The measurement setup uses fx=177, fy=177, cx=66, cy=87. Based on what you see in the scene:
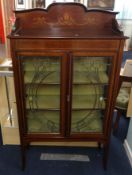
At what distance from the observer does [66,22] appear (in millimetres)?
1476

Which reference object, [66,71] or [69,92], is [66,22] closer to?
[66,71]

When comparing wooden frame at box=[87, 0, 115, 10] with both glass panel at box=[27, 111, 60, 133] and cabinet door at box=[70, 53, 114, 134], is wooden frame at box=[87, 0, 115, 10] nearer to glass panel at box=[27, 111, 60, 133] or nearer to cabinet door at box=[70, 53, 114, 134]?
cabinet door at box=[70, 53, 114, 134]

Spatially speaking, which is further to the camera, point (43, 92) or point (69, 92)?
point (43, 92)

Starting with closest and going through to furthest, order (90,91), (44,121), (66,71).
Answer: (66,71), (90,91), (44,121)

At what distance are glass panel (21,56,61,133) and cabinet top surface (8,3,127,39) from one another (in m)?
0.23

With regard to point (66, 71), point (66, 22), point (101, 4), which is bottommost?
point (66, 71)

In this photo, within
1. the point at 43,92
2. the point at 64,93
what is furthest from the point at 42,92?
the point at 64,93

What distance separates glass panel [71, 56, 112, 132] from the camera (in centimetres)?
152

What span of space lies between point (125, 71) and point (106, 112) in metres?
0.85

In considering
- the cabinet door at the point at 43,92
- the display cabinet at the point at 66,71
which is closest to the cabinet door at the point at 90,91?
the display cabinet at the point at 66,71

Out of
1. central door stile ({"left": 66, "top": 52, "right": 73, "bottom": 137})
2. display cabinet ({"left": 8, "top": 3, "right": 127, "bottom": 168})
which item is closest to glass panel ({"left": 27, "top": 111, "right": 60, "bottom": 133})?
display cabinet ({"left": 8, "top": 3, "right": 127, "bottom": 168})

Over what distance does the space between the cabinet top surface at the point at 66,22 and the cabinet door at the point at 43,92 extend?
8.4 inches

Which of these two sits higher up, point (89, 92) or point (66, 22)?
point (66, 22)

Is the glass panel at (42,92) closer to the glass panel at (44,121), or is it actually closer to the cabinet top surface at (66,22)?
the glass panel at (44,121)
